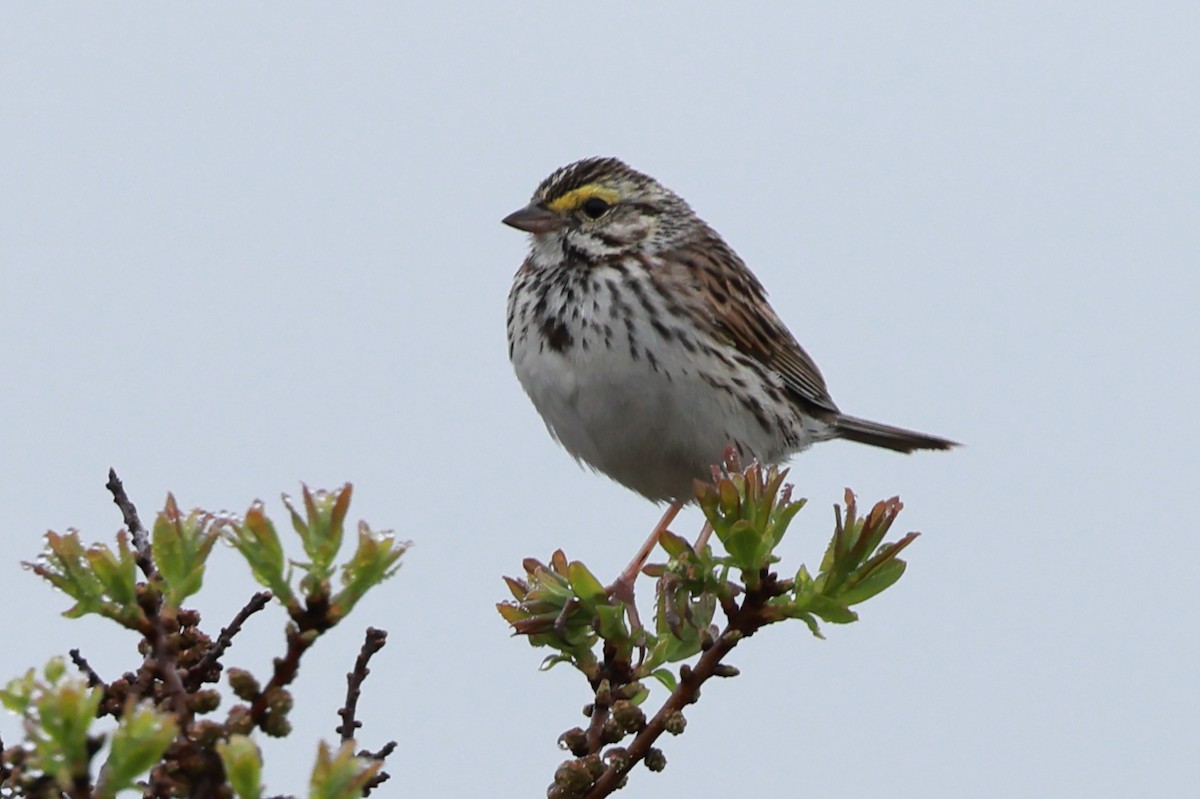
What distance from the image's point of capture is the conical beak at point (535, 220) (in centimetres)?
574

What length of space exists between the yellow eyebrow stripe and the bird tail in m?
1.61

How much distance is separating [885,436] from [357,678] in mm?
5306

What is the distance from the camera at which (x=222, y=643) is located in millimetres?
2160

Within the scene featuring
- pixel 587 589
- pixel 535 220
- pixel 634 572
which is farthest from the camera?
pixel 535 220

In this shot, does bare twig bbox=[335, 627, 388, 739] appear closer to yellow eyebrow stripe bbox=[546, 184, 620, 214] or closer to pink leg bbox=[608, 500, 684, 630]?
pink leg bbox=[608, 500, 684, 630]

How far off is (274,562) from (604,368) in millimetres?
3624

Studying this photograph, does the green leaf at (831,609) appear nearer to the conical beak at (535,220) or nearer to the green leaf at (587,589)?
the green leaf at (587,589)

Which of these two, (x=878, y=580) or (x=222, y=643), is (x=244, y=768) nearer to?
(x=222, y=643)

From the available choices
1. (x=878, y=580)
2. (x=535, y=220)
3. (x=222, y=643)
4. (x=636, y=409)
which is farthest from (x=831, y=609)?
(x=535, y=220)

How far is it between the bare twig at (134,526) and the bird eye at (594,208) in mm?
3679

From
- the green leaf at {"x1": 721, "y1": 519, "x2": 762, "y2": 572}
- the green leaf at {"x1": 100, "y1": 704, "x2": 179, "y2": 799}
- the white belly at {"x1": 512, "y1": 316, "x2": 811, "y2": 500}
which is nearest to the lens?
the green leaf at {"x1": 100, "y1": 704, "x2": 179, "y2": 799}

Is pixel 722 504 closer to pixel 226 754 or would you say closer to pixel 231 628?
pixel 231 628

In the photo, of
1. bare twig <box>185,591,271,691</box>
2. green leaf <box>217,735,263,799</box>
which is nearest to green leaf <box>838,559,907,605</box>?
bare twig <box>185,591,271,691</box>

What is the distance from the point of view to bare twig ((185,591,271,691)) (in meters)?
2.04
